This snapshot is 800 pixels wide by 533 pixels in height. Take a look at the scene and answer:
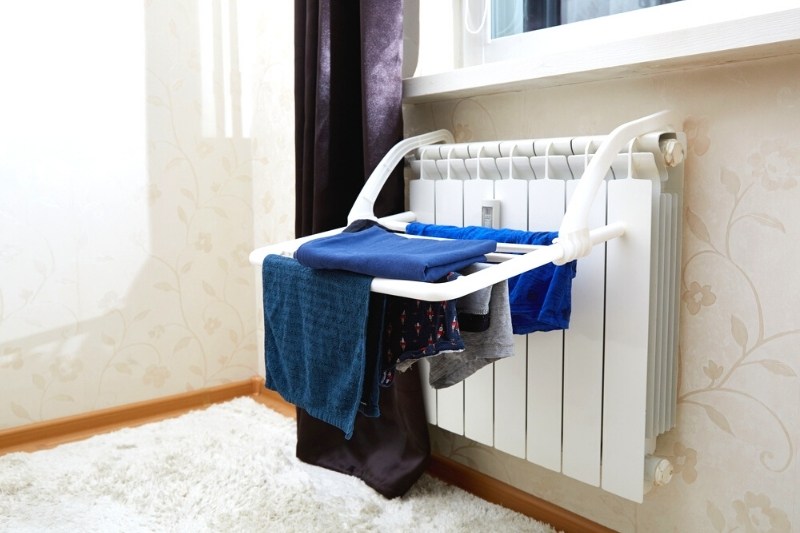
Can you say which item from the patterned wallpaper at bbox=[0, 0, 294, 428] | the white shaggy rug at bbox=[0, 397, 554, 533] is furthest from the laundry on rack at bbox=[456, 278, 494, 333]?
the patterned wallpaper at bbox=[0, 0, 294, 428]

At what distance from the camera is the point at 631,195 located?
3.71 feet

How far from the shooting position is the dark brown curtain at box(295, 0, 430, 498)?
151 centimetres

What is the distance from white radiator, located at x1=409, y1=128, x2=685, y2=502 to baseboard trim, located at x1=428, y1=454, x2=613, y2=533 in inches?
8.1

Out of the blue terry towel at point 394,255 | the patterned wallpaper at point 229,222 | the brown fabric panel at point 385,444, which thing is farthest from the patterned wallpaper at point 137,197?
the blue terry towel at point 394,255

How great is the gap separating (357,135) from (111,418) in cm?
114

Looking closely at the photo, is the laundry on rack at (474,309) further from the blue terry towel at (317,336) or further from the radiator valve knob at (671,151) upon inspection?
the radiator valve knob at (671,151)

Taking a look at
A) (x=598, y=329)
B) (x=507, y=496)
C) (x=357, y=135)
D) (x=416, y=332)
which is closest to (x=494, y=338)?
(x=416, y=332)

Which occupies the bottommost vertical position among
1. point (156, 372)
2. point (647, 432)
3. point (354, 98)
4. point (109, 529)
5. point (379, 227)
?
point (109, 529)

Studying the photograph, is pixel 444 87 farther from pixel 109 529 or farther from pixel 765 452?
pixel 109 529

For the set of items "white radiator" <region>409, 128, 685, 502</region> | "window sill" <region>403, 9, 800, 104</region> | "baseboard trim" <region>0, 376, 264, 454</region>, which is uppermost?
"window sill" <region>403, 9, 800, 104</region>

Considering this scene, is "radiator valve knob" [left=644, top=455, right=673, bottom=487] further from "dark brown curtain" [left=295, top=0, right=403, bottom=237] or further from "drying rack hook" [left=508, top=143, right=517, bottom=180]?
"dark brown curtain" [left=295, top=0, right=403, bottom=237]

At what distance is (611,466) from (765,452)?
0.25 metres

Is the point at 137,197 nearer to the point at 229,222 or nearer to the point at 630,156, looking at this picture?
the point at 229,222

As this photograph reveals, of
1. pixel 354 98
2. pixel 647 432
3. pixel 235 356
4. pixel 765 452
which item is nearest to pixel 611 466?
pixel 647 432
